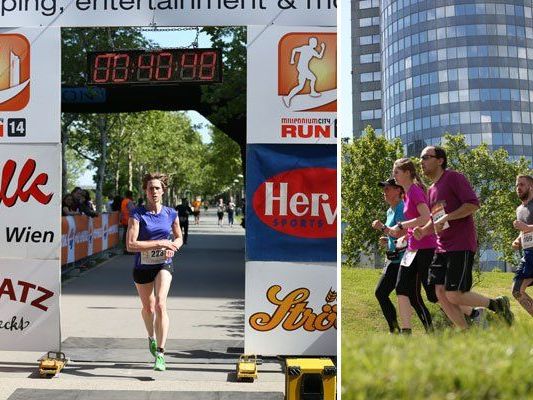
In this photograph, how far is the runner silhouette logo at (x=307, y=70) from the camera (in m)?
6.39

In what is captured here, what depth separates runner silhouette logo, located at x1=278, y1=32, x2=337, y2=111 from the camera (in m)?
6.39

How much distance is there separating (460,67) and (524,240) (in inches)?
73.5

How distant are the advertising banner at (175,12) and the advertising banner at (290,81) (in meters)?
0.11

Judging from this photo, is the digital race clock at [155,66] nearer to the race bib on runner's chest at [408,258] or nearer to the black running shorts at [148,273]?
the black running shorts at [148,273]

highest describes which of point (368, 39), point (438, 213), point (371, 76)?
point (368, 39)

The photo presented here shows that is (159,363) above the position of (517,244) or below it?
below

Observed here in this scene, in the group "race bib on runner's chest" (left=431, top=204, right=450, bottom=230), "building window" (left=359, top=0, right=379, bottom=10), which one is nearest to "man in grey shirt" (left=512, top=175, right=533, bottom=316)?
"race bib on runner's chest" (left=431, top=204, right=450, bottom=230)

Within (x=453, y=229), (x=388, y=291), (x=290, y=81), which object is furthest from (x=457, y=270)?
(x=290, y=81)

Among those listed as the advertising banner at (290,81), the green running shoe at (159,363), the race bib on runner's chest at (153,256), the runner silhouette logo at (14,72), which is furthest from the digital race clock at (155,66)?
the green running shoe at (159,363)

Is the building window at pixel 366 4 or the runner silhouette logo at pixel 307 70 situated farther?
the runner silhouette logo at pixel 307 70

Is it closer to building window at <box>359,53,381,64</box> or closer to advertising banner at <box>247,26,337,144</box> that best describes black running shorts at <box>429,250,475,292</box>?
building window at <box>359,53,381,64</box>

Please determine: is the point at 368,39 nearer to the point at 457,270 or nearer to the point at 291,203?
the point at 457,270

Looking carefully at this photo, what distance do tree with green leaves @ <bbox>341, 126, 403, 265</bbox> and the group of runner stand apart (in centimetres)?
7

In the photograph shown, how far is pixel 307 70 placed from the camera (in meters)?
6.42
